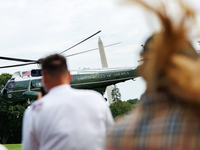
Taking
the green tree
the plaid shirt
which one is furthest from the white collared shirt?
the green tree

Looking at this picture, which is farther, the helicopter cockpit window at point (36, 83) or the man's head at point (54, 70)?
the helicopter cockpit window at point (36, 83)

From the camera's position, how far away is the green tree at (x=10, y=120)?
47.4 meters

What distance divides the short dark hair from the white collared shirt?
0.23m

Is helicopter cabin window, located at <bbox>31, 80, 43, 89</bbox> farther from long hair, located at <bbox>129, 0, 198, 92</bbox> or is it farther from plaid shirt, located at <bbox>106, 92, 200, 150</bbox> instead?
long hair, located at <bbox>129, 0, 198, 92</bbox>

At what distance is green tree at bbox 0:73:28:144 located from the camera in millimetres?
47406

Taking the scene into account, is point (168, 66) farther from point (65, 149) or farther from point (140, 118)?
point (65, 149)

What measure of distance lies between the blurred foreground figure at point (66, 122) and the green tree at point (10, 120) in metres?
46.1

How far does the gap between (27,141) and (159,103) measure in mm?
1387

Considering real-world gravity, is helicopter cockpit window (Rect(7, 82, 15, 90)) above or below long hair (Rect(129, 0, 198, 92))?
above

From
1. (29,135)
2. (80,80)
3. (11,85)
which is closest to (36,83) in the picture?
(11,85)

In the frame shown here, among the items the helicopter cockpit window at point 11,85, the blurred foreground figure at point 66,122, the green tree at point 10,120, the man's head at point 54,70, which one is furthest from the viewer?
the green tree at point 10,120

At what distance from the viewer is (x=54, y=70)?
2.35m

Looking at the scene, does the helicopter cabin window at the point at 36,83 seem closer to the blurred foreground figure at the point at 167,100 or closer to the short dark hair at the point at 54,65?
the short dark hair at the point at 54,65

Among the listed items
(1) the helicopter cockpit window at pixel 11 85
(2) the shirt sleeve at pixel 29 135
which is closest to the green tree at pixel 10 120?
(1) the helicopter cockpit window at pixel 11 85
